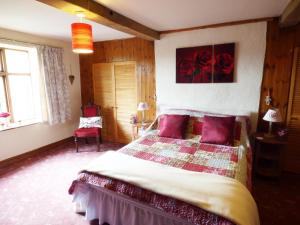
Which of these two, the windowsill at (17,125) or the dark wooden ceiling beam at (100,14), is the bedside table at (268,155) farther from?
the windowsill at (17,125)

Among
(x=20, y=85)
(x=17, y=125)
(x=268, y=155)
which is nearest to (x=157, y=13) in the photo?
(x=268, y=155)

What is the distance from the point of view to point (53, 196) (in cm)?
246

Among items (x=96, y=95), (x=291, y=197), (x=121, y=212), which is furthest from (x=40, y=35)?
(x=291, y=197)

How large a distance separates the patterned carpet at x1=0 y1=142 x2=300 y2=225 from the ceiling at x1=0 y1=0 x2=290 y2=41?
224 centimetres

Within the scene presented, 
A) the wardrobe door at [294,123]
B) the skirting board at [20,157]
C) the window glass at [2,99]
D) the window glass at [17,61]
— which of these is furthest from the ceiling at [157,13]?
the skirting board at [20,157]

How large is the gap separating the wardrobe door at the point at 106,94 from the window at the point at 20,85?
118 cm

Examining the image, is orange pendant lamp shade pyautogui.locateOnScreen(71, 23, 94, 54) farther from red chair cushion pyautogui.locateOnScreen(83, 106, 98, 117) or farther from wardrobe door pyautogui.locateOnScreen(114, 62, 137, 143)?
red chair cushion pyautogui.locateOnScreen(83, 106, 98, 117)

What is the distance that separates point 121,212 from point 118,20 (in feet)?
7.04

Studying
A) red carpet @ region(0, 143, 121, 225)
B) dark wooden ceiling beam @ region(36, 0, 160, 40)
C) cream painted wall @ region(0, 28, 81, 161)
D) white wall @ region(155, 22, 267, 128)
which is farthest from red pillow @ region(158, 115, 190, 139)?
cream painted wall @ region(0, 28, 81, 161)

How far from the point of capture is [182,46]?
337 centimetres

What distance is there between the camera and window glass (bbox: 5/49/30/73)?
11.4 ft

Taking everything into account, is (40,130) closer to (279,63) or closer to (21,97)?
(21,97)

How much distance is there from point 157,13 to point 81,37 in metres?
1.11

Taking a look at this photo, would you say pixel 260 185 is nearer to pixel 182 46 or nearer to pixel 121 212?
pixel 121 212
